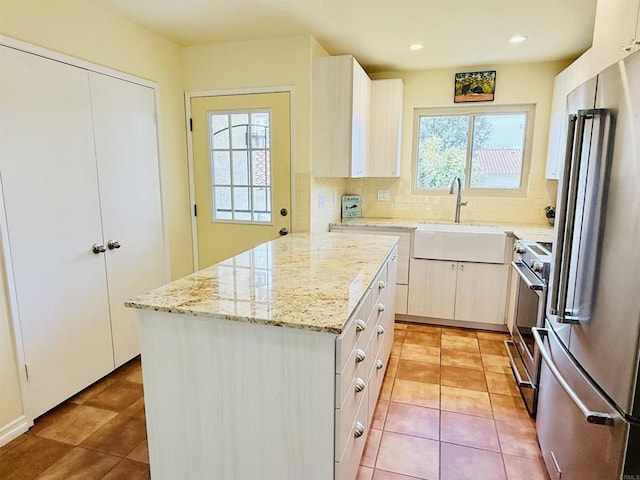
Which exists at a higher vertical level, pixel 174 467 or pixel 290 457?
pixel 290 457

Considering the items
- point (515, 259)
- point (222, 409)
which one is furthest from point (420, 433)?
point (515, 259)

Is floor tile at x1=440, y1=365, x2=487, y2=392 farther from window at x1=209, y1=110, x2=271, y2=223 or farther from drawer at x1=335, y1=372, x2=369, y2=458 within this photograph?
window at x1=209, y1=110, x2=271, y2=223

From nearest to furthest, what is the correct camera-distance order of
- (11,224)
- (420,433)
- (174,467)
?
1. (174,467)
2. (11,224)
3. (420,433)

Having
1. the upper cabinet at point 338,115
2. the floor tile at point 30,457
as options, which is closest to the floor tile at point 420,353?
the upper cabinet at point 338,115

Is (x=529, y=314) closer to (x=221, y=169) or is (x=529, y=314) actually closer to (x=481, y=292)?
(x=481, y=292)

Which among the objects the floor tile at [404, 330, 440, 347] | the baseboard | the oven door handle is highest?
the oven door handle

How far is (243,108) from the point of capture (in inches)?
120

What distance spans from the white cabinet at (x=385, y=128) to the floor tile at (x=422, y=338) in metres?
1.50

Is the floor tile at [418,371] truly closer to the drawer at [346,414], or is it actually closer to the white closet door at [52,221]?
the drawer at [346,414]

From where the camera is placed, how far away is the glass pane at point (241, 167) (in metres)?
3.15

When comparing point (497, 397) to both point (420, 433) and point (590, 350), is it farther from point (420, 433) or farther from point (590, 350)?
point (590, 350)

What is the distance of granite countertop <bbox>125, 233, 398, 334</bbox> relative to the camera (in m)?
1.32

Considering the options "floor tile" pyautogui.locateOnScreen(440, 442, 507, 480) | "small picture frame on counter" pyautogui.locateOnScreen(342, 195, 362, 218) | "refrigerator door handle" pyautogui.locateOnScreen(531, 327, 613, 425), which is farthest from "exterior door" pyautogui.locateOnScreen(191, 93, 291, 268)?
"refrigerator door handle" pyautogui.locateOnScreen(531, 327, 613, 425)

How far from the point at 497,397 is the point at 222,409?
181 cm
